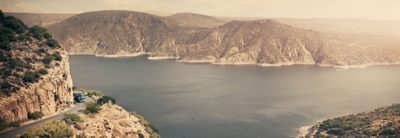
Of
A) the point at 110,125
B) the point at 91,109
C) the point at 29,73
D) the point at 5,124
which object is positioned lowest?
the point at 110,125

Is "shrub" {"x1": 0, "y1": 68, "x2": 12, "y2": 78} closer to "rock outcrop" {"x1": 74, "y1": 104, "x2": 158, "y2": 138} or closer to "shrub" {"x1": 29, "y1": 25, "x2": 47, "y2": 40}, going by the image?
"rock outcrop" {"x1": 74, "y1": 104, "x2": 158, "y2": 138}

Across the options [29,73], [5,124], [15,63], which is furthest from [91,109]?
[15,63]

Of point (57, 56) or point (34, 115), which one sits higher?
point (57, 56)

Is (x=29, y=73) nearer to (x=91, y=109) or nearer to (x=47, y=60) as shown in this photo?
(x=47, y=60)

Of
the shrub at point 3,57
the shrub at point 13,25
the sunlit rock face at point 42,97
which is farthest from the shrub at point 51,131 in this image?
the shrub at point 13,25

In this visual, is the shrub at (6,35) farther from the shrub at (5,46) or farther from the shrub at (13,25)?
the shrub at (13,25)

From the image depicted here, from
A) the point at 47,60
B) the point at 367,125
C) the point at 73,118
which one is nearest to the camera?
the point at 73,118

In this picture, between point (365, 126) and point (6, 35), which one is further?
point (365, 126)

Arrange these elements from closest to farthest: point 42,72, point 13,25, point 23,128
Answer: point 23,128 → point 42,72 → point 13,25

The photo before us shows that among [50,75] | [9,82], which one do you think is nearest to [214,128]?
[50,75]
